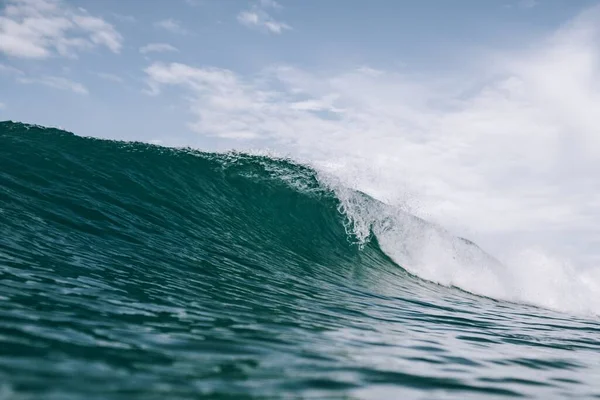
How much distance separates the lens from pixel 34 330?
3064 millimetres

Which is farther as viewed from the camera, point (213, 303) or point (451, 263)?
point (451, 263)

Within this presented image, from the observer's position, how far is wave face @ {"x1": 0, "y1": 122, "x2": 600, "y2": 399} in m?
2.75

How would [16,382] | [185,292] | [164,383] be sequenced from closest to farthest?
1. [16,382]
2. [164,383]
3. [185,292]

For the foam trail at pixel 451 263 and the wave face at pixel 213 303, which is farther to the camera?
the foam trail at pixel 451 263

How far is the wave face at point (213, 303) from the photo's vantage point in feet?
9.04

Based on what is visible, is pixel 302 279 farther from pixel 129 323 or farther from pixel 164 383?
pixel 164 383

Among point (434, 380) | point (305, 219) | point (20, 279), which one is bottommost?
point (20, 279)

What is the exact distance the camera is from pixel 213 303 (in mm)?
4848

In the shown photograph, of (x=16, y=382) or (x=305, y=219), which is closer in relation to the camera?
(x=16, y=382)

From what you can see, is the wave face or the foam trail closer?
the wave face

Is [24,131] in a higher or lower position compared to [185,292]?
higher

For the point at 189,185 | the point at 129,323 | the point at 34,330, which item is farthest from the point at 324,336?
the point at 189,185

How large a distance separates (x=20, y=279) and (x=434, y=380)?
149 inches

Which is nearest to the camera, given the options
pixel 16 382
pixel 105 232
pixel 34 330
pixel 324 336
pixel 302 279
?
pixel 16 382
